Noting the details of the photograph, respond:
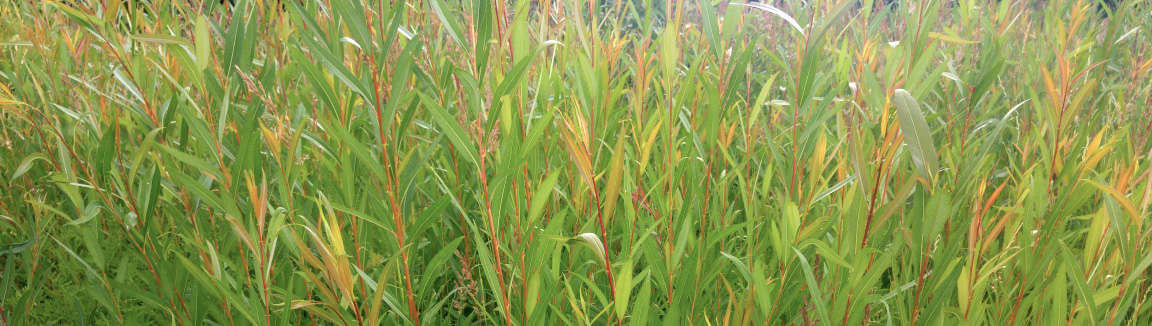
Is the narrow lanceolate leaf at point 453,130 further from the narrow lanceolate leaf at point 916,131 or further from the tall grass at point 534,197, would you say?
the narrow lanceolate leaf at point 916,131

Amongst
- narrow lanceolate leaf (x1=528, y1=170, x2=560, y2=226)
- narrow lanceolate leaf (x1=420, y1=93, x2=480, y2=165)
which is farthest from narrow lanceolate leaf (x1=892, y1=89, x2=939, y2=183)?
narrow lanceolate leaf (x1=420, y1=93, x2=480, y2=165)

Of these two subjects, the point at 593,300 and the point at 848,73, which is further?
the point at 848,73

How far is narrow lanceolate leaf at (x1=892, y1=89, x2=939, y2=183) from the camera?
840mm

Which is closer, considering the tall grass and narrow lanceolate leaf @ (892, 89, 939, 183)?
narrow lanceolate leaf @ (892, 89, 939, 183)

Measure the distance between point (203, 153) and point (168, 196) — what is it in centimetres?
29

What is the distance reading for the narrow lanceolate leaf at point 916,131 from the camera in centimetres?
84

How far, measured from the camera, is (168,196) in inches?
50.6

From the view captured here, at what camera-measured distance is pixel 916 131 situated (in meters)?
0.85

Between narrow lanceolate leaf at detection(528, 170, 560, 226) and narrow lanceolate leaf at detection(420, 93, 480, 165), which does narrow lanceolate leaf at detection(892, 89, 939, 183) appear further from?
narrow lanceolate leaf at detection(420, 93, 480, 165)

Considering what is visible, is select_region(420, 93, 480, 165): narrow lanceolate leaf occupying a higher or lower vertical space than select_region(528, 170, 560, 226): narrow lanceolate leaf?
higher

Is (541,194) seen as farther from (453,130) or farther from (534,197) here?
(453,130)

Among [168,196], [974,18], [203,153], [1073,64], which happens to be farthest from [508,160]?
[1073,64]

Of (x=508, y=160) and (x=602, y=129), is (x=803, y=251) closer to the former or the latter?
(x=602, y=129)

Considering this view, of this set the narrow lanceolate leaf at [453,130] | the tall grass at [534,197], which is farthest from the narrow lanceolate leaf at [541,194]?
the narrow lanceolate leaf at [453,130]
